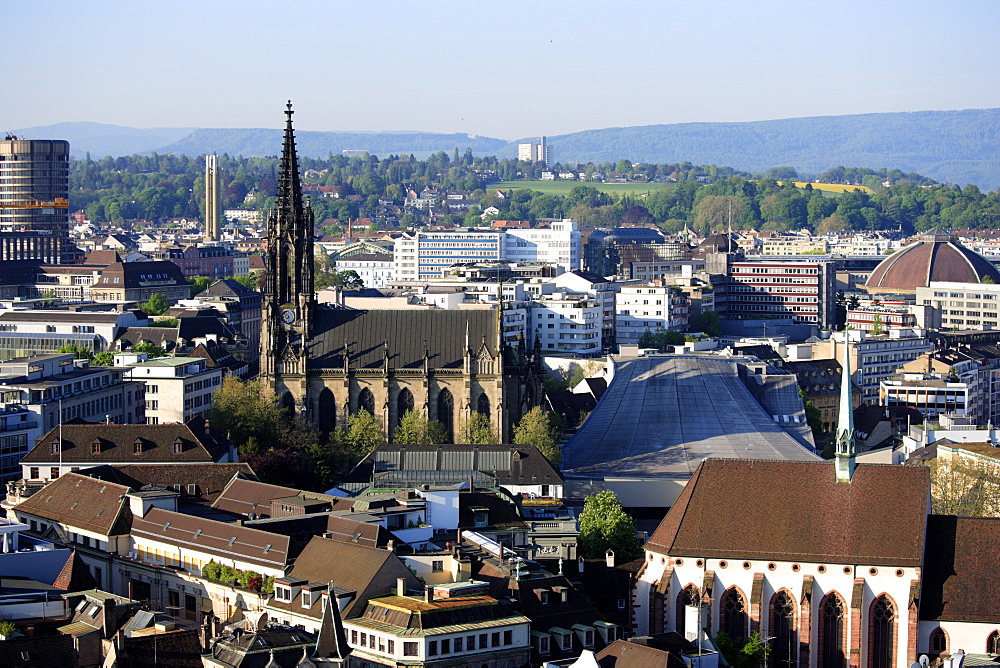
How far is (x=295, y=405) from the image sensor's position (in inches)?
4444

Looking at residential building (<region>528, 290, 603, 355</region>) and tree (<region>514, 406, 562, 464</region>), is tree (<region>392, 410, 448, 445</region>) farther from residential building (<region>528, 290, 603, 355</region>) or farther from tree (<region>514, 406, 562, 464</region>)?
residential building (<region>528, 290, 603, 355</region>)

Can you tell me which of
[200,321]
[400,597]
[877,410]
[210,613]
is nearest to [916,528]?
[400,597]

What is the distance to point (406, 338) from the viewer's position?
374ft

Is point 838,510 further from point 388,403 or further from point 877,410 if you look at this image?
point 877,410

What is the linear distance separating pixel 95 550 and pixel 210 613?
976cm

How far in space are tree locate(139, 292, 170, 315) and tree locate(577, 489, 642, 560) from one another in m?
104

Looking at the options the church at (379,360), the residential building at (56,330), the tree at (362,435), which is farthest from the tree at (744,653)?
the residential building at (56,330)

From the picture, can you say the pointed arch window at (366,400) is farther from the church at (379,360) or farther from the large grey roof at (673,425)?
the large grey roof at (673,425)

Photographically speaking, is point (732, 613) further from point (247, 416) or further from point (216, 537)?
point (247, 416)

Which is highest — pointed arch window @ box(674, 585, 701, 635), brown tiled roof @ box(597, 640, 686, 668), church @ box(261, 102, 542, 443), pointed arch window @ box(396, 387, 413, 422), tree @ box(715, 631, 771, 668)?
church @ box(261, 102, 542, 443)

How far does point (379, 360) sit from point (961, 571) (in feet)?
156

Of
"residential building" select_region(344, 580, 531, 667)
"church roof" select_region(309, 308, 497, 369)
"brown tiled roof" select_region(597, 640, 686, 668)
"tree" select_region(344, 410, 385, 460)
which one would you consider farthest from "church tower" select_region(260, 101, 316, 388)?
"brown tiled roof" select_region(597, 640, 686, 668)

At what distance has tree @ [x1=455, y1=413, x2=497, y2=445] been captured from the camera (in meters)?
110

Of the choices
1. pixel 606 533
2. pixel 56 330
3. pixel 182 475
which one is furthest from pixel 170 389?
pixel 606 533
